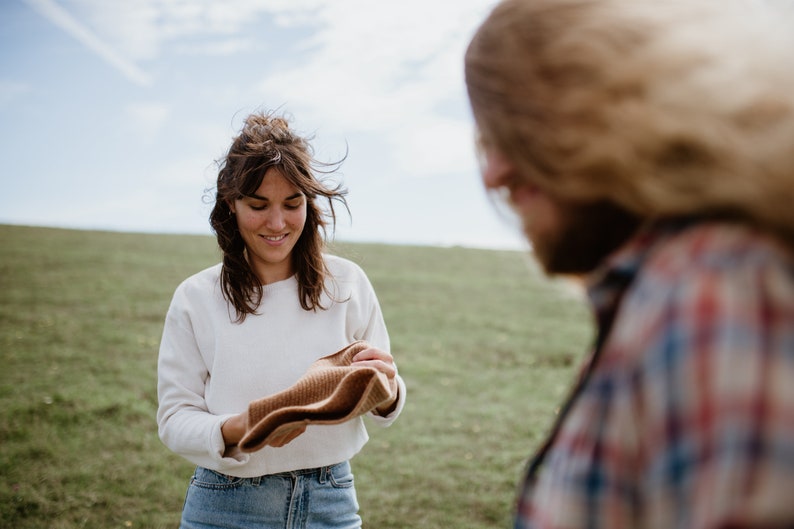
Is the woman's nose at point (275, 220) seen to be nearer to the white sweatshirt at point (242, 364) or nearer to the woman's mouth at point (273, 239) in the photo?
the woman's mouth at point (273, 239)

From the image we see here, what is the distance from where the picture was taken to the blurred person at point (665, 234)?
86 cm

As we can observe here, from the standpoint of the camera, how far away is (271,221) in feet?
8.86

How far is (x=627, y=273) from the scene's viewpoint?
1.07 metres

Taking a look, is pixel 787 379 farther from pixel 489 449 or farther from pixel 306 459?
pixel 489 449

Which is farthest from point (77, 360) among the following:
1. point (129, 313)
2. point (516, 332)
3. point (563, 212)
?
point (563, 212)

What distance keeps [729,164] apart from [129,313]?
1376 cm

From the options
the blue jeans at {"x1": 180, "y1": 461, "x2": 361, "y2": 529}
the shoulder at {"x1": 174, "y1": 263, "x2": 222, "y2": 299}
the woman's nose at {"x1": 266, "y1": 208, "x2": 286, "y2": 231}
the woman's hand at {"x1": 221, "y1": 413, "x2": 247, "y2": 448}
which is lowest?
the blue jeans at {"x1": 180, "y1": 461, "x2": 361, "y2": 529}

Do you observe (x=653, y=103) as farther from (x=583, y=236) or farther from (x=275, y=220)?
(x=275, y=220)

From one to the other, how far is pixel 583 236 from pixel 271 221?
1.74 meters

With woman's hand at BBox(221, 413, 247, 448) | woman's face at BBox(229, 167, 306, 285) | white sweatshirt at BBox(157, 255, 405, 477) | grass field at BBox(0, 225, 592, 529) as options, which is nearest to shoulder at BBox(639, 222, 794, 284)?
grass field at BBox(0, 225, 592, 529)

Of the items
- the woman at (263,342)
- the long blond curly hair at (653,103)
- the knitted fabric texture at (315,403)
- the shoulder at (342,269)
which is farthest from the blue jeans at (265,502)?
the long blond curly hair at (653,103)

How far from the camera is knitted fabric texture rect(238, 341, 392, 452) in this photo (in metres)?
2.00

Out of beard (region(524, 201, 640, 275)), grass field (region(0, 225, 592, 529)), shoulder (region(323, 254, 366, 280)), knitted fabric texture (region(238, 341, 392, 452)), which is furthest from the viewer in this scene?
grass field (region(0, 225, 592, 529))

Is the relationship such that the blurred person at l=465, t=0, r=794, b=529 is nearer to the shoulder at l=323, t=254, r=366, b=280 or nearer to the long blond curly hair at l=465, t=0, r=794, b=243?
the long blond curly hair at l=465, t=0, r=794, b=243
